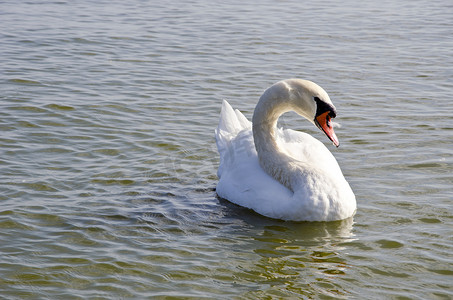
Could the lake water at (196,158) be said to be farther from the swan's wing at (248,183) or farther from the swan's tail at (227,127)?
the swan's tail at (227,127)

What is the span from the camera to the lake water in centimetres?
605

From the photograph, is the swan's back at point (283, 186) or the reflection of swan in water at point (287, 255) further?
the swan's back at point (283, 186)

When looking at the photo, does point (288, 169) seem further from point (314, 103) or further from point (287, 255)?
point (287, 255)

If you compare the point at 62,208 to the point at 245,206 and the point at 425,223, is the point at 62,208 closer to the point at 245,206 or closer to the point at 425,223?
the point at 245,206

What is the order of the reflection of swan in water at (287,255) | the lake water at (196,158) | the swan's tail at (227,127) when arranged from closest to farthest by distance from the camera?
the reflection of swan in water at (287,255) → the lake water at (196,158) → the swan's tail at (227,127)

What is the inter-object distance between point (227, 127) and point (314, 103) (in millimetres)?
1865

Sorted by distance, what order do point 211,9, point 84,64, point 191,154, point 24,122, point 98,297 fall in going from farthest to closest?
point 211,9, point 84,64, point 24,122, point 191,154, point 98,297

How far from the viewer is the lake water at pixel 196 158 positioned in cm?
605

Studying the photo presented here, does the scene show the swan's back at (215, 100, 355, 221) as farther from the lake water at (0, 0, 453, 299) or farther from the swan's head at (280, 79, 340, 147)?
the swan's head at (280, 79, 340, 147)

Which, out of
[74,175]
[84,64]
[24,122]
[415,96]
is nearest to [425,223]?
[74,175]

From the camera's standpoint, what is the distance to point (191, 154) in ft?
29.9

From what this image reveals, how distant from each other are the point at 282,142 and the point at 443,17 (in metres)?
10.6

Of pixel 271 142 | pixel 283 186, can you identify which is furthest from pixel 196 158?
pixel 283 186

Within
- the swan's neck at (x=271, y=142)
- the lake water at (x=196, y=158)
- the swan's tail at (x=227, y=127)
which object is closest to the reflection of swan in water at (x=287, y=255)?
the lake water at (x=196, y=158)
